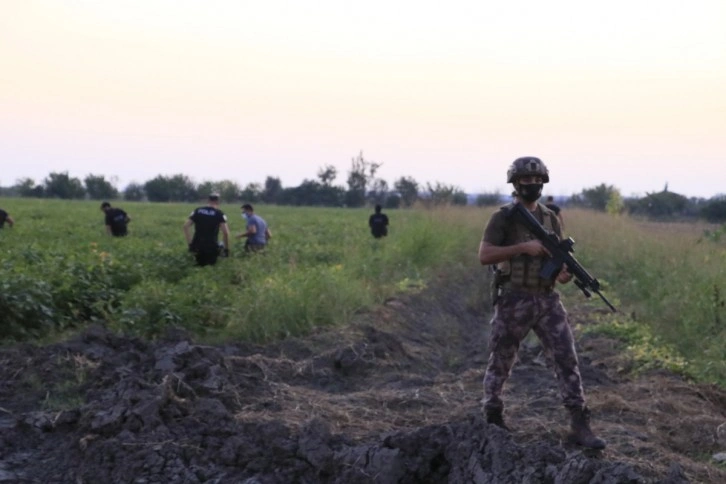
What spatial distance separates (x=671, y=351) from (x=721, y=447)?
11.1ft

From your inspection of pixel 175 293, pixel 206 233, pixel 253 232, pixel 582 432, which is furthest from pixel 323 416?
pixel 253 232

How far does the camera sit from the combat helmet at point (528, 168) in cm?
529

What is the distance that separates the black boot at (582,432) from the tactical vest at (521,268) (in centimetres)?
78

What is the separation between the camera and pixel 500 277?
542 centimetres

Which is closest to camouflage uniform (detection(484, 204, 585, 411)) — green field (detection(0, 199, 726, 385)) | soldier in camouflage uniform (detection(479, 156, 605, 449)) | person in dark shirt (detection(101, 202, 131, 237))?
soldier in camouflage uniform (detection(479, 156, 605, 449))

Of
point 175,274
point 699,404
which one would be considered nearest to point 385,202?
point 175,274

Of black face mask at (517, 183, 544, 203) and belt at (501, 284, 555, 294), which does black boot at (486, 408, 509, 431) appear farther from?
black face mask at (517, 183, 544, 203)

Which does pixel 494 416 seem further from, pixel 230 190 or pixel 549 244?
pixel 230 190

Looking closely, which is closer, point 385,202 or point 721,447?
point 721,447

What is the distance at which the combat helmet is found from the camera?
5293mm

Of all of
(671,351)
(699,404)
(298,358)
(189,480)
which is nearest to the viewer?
(189,480)

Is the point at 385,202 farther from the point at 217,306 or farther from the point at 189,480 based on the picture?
the point at 189,480

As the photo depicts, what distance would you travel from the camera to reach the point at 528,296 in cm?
532

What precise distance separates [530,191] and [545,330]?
0.86 metres
